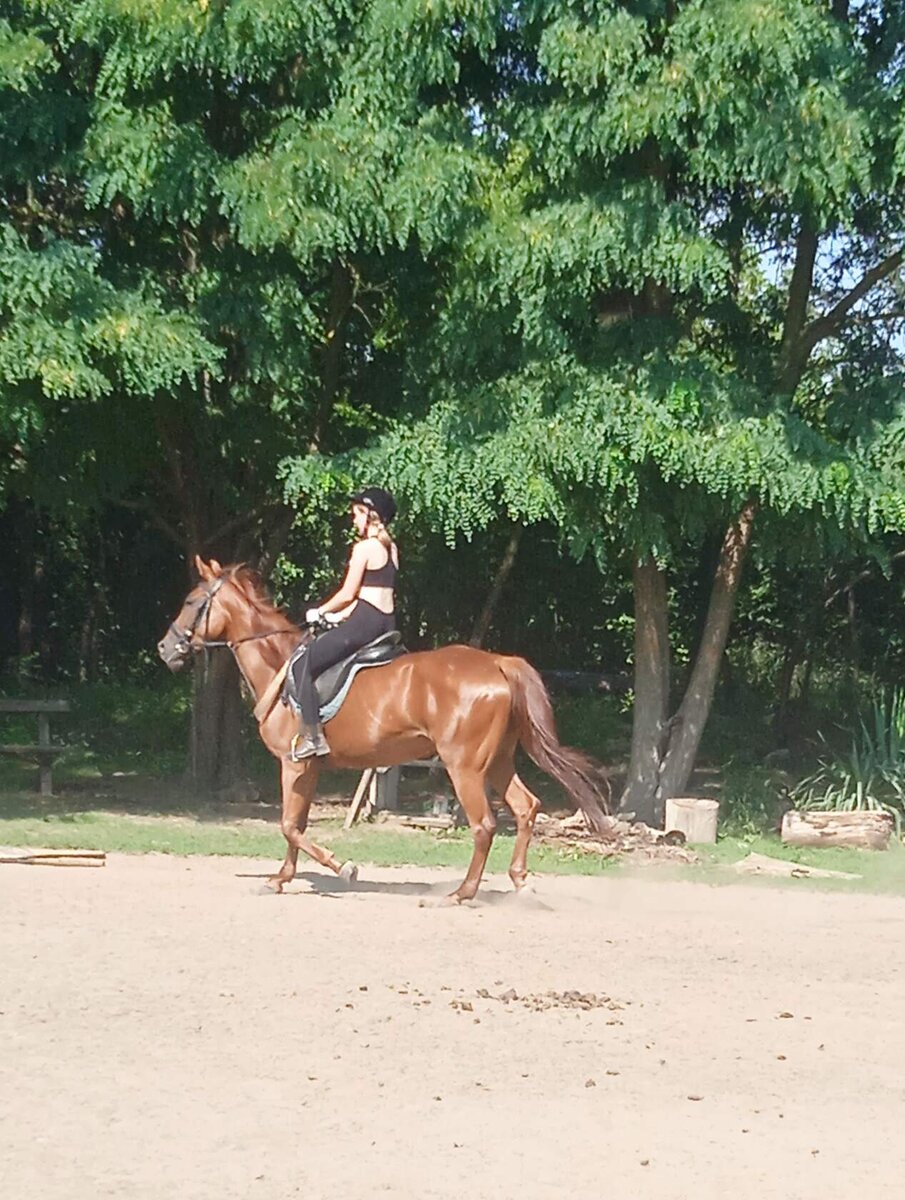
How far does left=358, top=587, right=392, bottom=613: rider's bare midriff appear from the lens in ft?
39.5

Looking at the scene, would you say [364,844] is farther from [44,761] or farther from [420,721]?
[44,761]

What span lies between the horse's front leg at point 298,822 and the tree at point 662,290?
3.59 m

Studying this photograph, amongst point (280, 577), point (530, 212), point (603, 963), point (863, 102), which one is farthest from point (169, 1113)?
point (280, 577)

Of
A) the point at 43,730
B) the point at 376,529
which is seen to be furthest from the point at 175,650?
the point at 43,730

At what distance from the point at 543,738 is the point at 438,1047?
14.6ft

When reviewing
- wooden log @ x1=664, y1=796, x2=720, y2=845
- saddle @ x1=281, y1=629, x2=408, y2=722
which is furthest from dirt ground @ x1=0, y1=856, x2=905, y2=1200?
wooden log @ x1=664, y1=796, x2=720, y2=845

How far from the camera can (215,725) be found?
19.1m

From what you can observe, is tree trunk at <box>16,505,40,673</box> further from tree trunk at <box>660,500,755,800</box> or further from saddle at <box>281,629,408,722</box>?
saddle at <box>281,629,408,722</box>

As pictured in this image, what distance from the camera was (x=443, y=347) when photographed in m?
15.7

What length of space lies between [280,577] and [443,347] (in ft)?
27.1

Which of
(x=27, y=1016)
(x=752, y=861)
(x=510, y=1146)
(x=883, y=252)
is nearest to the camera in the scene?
(x=510, y=1146)

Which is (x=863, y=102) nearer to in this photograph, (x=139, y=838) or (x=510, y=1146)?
(x=139, y=838)

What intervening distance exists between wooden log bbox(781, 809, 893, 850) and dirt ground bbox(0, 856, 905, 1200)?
3.67 m

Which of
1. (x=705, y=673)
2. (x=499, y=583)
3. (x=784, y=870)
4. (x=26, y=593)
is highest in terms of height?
(x=26, y=593)
